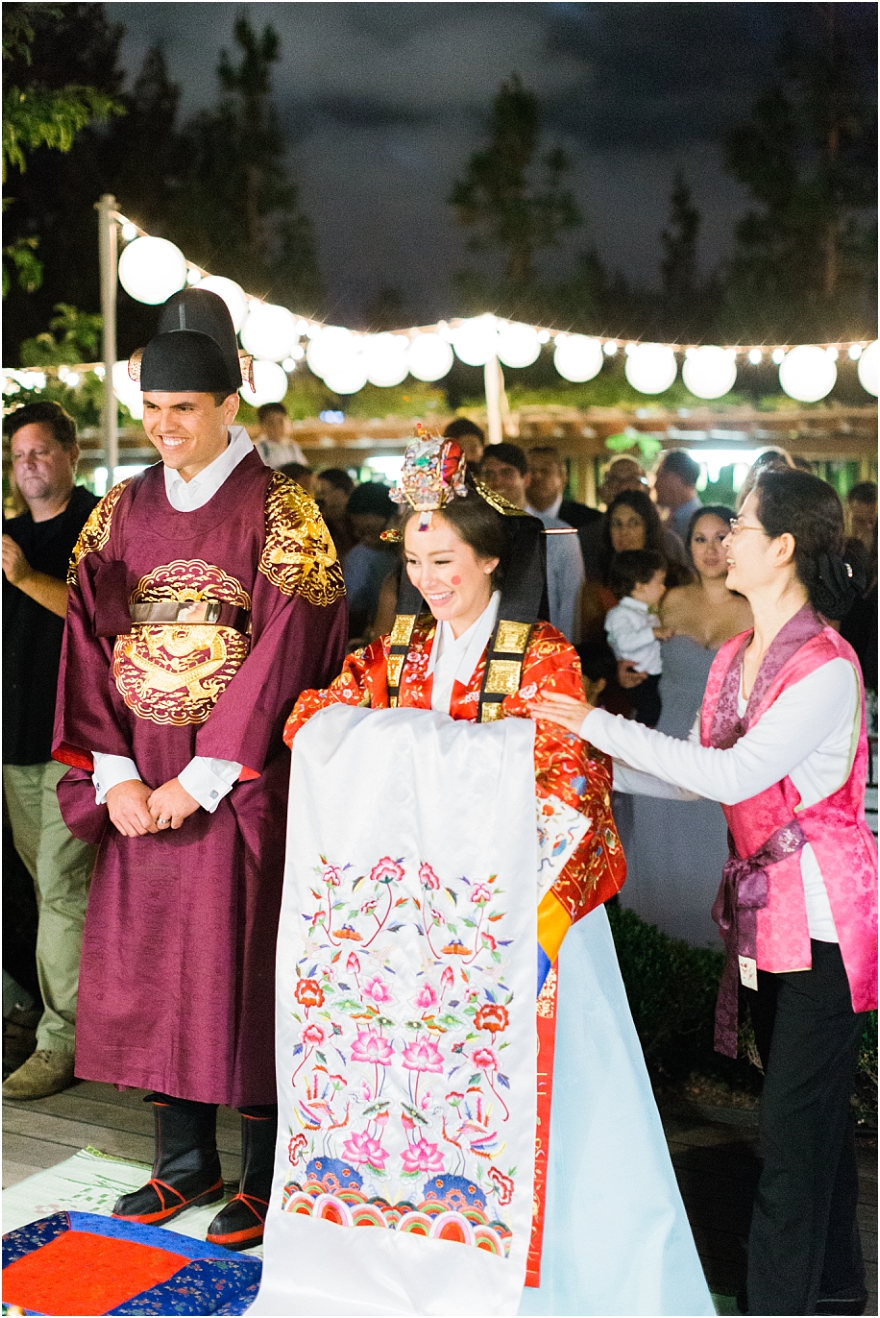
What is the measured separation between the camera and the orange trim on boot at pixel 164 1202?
291 centimetres

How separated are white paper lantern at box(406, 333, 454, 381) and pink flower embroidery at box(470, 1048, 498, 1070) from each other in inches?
210

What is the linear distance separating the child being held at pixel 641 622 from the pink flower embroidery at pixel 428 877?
190 cm

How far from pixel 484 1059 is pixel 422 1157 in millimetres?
235

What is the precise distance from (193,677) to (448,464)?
76cm

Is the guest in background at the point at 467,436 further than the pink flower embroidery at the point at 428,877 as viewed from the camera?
Yes

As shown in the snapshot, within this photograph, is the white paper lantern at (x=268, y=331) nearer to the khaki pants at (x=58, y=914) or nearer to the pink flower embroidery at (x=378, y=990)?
the khaki pants at (x=58, y=914)

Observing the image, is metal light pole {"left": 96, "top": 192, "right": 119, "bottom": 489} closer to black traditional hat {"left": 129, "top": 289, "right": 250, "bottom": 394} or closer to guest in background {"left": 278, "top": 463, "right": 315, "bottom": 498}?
guest in background {"left": 278, "top": 463, "right": 315, "bottom": 498}

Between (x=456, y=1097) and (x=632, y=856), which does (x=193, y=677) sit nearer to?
(x=456, y=1097)

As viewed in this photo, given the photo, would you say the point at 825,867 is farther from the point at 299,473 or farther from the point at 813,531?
the point at 299,473

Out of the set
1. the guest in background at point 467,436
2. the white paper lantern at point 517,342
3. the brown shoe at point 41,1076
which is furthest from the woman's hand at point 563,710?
the white paper lantern at point 517,342

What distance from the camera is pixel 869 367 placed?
6.41 metres

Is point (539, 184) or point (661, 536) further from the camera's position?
point (539, 184)

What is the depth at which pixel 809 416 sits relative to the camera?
8906mm

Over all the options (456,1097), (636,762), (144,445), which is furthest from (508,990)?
(144,445)
